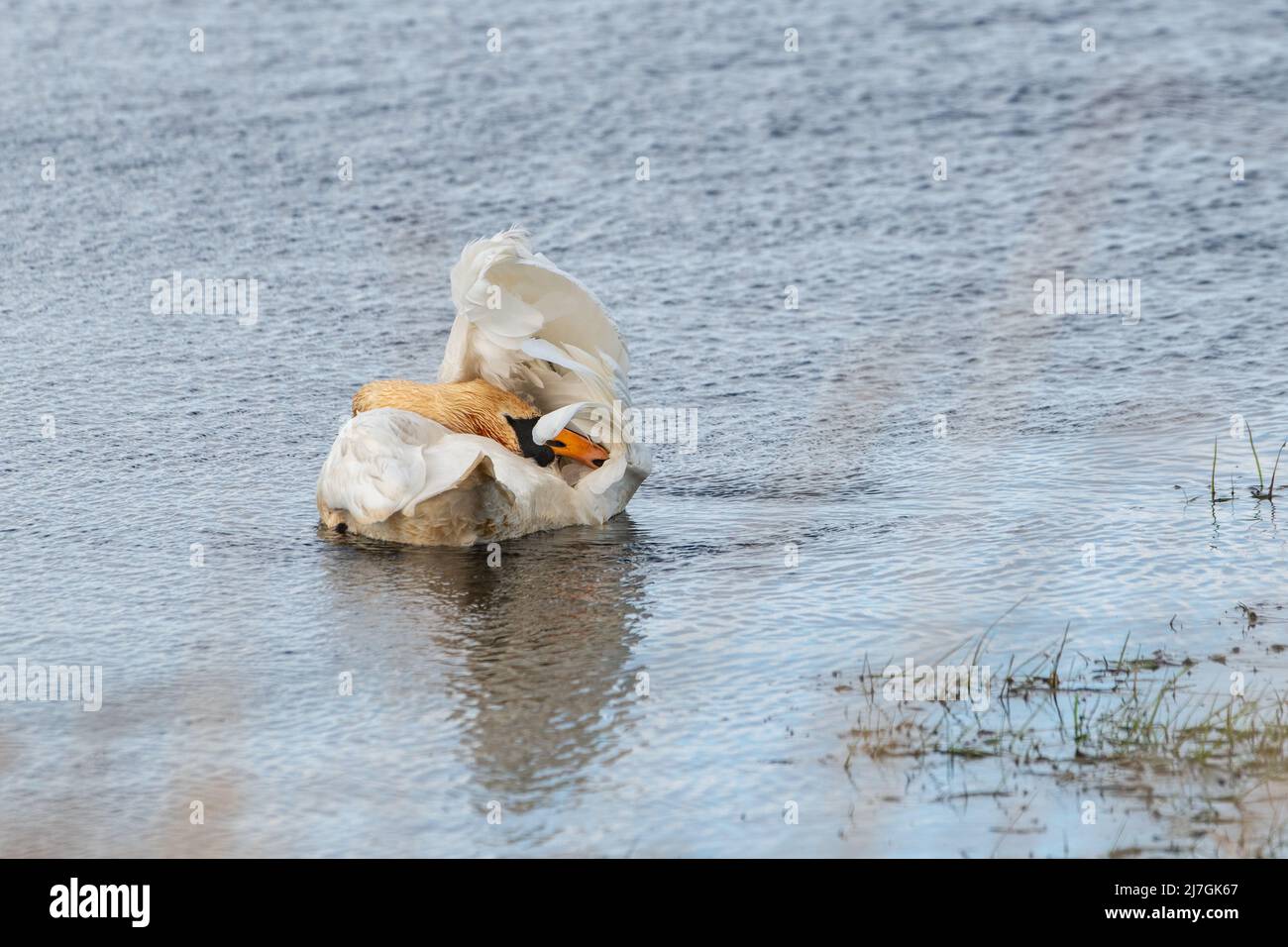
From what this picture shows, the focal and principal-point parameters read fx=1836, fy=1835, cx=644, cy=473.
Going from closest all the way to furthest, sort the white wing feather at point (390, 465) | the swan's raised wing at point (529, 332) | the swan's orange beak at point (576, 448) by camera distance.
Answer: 1. the white wing feather at point (390, 465)
2. the swan's raised wing at point (529, 332)
3. the swan's orange beak at point (576, 448)

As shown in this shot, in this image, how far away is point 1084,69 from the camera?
15.2 metres

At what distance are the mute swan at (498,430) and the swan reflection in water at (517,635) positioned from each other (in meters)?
0.15

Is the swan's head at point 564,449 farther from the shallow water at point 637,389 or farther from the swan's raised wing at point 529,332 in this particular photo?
the shallow water at point 637,389

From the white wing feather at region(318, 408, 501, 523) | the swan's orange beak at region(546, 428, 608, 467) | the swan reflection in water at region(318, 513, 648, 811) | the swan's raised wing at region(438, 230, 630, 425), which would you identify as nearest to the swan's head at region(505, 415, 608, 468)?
the swan's orange beak at region(546, 428, 608, 467)

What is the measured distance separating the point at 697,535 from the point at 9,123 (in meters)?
9.46

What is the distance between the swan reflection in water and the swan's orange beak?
1.00 ft

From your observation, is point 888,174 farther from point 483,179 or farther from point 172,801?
point 172,801

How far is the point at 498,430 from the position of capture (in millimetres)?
8523

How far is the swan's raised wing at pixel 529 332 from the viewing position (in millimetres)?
8203

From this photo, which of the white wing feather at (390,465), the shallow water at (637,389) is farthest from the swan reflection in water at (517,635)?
the white wing feather at (390,465)

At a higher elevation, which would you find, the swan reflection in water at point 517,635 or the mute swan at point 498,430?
the mute swan at point 498,430

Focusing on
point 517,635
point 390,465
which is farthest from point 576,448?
point 517,635

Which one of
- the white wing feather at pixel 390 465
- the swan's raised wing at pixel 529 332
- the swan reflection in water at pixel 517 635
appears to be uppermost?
the swan's raised wing at pixel 529 332
